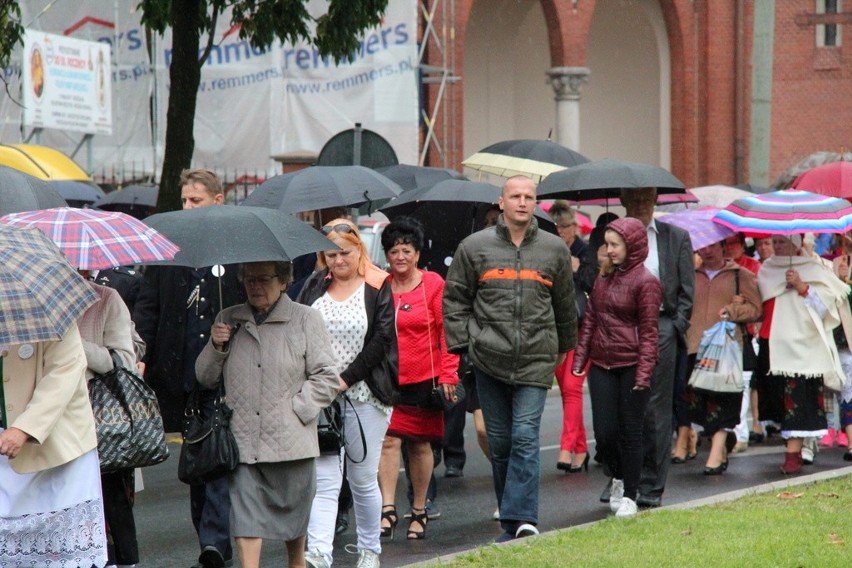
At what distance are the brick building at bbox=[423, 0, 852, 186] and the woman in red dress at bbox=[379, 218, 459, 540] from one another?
2300cm

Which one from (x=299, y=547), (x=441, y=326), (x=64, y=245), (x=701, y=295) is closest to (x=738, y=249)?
(x=701, y=295)

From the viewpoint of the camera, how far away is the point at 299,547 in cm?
695

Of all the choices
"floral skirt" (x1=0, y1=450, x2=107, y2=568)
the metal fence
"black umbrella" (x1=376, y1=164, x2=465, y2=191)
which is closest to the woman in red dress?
"floral skirt" (x1=0, y1=450, x2=107, y2=568)

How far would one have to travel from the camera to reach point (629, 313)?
29.5ft

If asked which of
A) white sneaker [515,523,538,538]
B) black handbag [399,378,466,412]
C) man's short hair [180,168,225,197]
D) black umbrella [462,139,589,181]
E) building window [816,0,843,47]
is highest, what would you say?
building window [816,0,843,47]

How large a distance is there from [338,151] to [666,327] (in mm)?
5631

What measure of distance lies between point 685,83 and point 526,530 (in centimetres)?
2549

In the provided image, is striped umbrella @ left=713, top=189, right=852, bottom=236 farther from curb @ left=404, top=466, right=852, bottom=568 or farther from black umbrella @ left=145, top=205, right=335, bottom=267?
black umbrella @ left=145, top=205, right=335, bottom=267

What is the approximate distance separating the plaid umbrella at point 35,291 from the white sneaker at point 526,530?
326 centimetres

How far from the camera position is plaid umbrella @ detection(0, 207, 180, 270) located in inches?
244

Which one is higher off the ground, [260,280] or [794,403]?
[260,280]

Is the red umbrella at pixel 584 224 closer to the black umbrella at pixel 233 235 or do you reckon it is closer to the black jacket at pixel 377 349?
the black jacket at pixel 377 349

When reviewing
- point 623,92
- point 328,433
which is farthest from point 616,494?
point 623,92

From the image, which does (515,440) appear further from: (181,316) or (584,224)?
(584,224)
